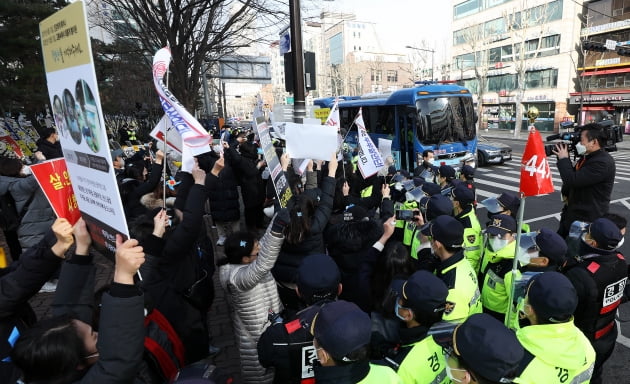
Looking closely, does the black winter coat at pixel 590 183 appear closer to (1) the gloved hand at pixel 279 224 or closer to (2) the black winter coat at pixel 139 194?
(1) the gloved hand at pixel 279 224

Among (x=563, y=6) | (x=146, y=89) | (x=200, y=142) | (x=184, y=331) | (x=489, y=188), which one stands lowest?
(x=489, y=188)

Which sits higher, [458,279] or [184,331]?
[458,279]

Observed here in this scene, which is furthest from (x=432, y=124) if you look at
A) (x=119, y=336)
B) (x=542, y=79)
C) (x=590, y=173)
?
(x=542, y=79)

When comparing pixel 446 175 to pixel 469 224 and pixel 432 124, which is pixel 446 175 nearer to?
pixel 469 224

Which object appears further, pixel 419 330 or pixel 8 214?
pixel 8 214

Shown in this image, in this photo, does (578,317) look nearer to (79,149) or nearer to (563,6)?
(79,149)

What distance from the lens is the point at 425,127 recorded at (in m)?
11.6

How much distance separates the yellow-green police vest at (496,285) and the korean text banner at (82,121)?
2724 mm

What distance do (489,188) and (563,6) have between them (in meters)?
31.5

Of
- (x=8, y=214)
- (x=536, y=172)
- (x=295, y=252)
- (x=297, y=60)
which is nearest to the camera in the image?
(x=536, y=172)

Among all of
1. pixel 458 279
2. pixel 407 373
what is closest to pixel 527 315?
pixel 458 279

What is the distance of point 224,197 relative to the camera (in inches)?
238

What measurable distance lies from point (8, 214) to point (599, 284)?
681 cm

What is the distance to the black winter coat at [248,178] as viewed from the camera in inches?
240
